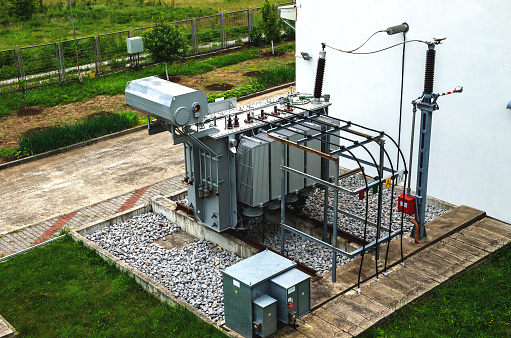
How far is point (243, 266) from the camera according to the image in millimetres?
9906

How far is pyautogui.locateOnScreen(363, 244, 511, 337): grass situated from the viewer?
973 centimetres

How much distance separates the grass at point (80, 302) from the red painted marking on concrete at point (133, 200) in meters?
2.40

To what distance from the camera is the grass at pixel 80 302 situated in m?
10.1

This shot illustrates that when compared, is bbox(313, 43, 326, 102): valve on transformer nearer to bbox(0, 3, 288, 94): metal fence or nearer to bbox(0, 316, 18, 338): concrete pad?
bbox(0, 316, 18, 338): concrete pad

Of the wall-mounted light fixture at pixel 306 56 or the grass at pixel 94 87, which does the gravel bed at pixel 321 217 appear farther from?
the grass at pixel 94 87

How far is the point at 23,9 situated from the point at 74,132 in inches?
938

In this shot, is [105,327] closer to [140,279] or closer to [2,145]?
[140,279]

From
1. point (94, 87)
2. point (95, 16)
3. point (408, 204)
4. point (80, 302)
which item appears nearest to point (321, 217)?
point (408, 204)

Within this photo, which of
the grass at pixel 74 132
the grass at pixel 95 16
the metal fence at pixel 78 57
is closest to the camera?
the grass at pixel 74 132

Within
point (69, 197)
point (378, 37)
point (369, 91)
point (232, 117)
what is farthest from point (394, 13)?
point (69, 197)

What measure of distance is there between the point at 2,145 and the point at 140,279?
10.3 metres

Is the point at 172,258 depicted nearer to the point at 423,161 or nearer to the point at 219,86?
the point at 423,161

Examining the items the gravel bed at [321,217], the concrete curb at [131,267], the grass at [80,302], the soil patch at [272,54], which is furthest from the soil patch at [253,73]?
the grass at [80,302]

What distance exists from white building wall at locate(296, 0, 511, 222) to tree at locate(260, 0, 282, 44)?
1381cm
